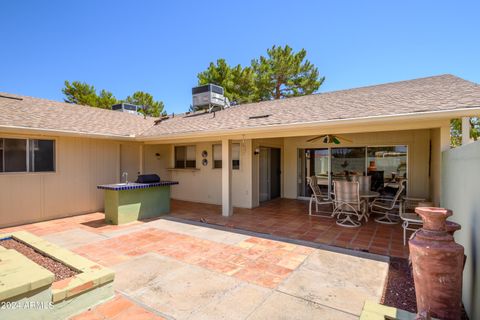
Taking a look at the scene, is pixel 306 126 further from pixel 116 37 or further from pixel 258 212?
pixel 116 37

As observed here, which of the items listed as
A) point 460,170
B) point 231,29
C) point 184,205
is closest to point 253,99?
point 231,29

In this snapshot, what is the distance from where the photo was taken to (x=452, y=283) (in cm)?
232

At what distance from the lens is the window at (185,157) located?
36.3ft

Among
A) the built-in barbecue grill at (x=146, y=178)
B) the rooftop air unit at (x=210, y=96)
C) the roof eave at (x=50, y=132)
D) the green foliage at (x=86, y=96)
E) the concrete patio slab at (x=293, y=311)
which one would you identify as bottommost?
the concrete patio slab at (x=293, y=311)

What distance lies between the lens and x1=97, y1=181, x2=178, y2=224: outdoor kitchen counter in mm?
7047

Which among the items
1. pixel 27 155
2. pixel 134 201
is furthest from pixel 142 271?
pixel 27 155

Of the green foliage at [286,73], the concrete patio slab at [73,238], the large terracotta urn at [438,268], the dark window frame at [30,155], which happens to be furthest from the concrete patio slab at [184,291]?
the green foliage at [286,73]

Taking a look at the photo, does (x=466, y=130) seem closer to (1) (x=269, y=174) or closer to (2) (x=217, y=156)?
(1) (x=269, y=174)

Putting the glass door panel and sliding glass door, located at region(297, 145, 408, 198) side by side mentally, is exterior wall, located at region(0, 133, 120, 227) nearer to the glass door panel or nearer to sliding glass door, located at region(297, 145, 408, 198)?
sliding glass door, located at region(297, 145, 408, 198)

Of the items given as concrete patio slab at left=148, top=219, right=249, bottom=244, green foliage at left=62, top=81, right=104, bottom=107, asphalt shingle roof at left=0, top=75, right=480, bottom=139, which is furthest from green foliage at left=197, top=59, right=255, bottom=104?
concrete patio slab at left=148, top=219, right=249, bottom=244

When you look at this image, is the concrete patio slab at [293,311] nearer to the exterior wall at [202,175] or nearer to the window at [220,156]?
the exterior wall at [202,175]

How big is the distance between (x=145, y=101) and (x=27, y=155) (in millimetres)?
20425

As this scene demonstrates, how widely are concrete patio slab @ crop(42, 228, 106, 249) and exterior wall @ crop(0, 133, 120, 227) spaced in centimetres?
201

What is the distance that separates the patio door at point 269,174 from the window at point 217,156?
1.71 meters
